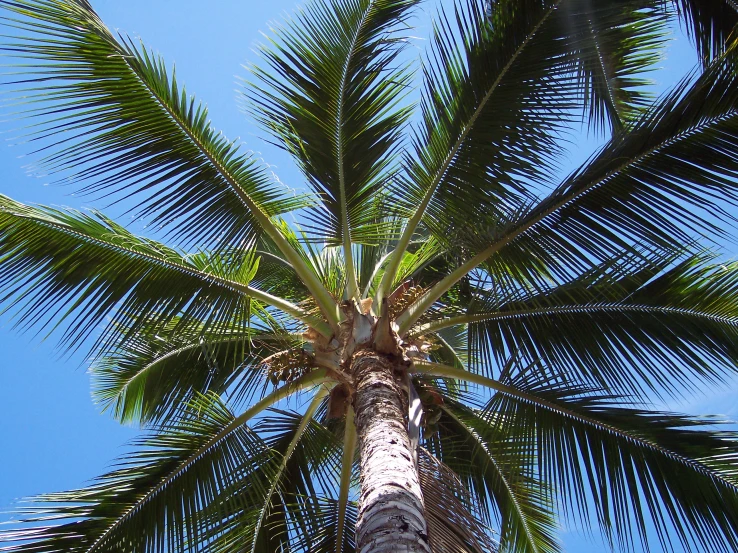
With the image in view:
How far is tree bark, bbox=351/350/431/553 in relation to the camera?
9.15 ft

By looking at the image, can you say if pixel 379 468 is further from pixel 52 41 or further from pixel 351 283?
pixel 52 41

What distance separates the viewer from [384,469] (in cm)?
337

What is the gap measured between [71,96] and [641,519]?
204 inches

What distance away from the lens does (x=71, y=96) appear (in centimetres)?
481

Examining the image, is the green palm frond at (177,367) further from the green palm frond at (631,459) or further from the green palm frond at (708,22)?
the green palm frond at (708,22)

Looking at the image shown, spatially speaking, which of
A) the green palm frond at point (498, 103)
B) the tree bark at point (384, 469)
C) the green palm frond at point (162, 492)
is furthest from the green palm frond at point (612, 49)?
the green palm frond at point (162, 492)

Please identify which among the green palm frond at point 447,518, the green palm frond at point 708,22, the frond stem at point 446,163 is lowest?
the green palm frond at point 447,518

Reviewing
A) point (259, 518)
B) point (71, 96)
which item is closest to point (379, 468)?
point (259, 518)

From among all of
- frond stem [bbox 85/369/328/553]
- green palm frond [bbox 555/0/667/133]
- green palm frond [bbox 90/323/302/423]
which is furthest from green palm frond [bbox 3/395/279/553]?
green palm frond [bbox 555/0/667/133]

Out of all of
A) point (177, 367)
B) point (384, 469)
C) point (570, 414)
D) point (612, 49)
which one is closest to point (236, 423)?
point (177, 367)

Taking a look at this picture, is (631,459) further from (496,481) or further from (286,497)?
(286,497)

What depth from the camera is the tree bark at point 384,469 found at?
2789mm

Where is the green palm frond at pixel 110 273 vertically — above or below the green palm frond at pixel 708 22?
below

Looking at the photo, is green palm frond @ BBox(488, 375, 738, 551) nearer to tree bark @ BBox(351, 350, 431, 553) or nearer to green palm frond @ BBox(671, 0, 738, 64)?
tree bark @ BBox(351, 350, 431, 553)
